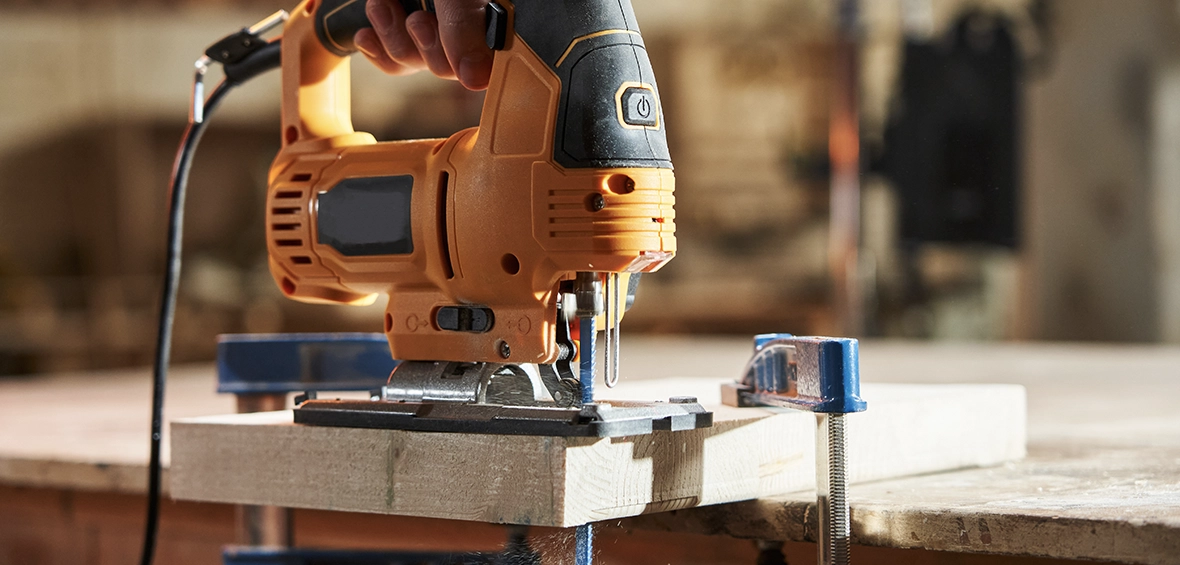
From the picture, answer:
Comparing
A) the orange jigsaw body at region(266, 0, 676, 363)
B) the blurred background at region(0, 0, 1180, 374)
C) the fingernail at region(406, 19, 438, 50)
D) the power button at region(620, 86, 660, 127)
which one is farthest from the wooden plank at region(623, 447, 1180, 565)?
the blurred background at region(0, 0, 1180, 374)

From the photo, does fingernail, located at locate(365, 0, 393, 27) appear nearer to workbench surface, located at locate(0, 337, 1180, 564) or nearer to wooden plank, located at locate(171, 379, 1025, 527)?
wooden plank, located at locate(171, 379, 1025, 527)

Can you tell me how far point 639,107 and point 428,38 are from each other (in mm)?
256

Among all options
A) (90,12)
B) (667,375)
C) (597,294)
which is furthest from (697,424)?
(90,12)

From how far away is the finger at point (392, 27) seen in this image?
125 centimetres

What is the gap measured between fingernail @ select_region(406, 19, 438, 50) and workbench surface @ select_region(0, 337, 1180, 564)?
1.61 feet

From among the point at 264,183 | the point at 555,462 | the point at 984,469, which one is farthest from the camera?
the point at 264,183

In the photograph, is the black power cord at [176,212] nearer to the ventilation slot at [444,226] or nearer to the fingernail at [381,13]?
the fingernail at [381,13]

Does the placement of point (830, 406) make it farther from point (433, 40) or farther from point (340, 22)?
point (340, 22)

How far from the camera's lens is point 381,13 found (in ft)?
4.09

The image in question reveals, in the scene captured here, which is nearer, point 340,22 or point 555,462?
point 555,462

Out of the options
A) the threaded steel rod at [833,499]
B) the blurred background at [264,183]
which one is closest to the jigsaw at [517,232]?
the threaded steel rod at [833,499]

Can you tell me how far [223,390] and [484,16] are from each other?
0.61 meters

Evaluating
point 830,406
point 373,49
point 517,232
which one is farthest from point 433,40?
point 830,406

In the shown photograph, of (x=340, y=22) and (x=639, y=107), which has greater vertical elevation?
(x=340, y=22)
